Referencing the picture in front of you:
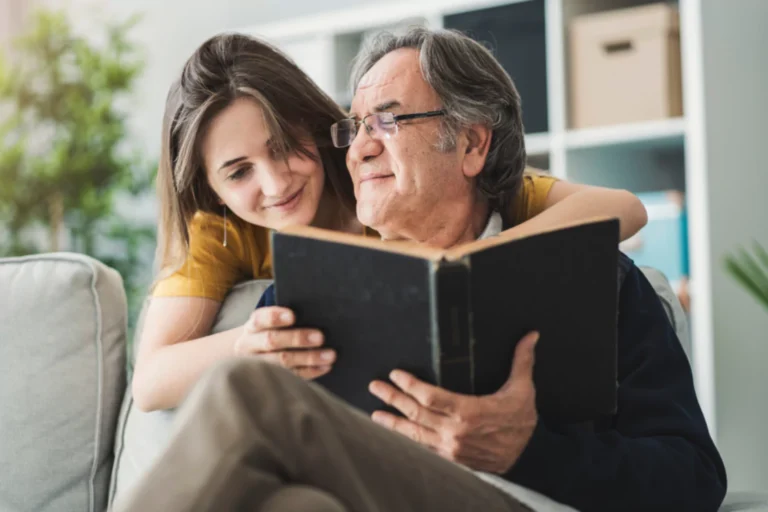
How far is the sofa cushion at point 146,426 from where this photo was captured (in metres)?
1.58

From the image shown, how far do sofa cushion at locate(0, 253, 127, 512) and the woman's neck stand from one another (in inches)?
16.8

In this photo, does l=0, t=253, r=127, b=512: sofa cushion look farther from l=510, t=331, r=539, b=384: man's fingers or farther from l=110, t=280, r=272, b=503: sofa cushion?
l=510, t=331, r=539, b=384: man's fingers

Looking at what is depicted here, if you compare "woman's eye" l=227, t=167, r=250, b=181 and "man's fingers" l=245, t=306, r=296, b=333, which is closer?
"man's fingers" l=245, t=306, r=296, b=333

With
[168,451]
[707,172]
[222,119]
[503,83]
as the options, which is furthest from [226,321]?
[707,172]

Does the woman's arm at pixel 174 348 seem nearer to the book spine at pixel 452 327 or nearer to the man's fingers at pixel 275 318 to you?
the man's fingers at pixel 275 318

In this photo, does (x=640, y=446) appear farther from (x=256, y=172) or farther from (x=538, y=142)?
(x=538, y=142)

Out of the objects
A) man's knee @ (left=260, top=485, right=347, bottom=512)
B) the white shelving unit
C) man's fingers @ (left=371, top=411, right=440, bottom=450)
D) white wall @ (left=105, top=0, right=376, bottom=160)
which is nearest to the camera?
man's knee @ (left=260, top=485, right=347, bottom=512)

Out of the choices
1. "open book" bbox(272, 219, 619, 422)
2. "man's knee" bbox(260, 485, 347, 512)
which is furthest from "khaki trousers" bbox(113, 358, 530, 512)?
"open book" bbox(272, 219, 619, 422)

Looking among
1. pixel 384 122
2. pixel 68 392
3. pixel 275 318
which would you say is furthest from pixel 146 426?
pixel 384 122

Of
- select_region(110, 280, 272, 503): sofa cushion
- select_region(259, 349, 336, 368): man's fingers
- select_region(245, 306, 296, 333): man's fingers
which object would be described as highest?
select_region(245, 306, 296, 333): man's fingers

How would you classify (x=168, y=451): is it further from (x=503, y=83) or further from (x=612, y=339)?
(x=503, y=83)

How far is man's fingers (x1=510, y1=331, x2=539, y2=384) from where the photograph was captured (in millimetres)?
1096

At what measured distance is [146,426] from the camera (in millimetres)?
1596

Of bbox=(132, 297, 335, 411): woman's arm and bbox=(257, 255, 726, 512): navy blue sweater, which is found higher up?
bbox=(132, 297, 335, 411): woman's arm
